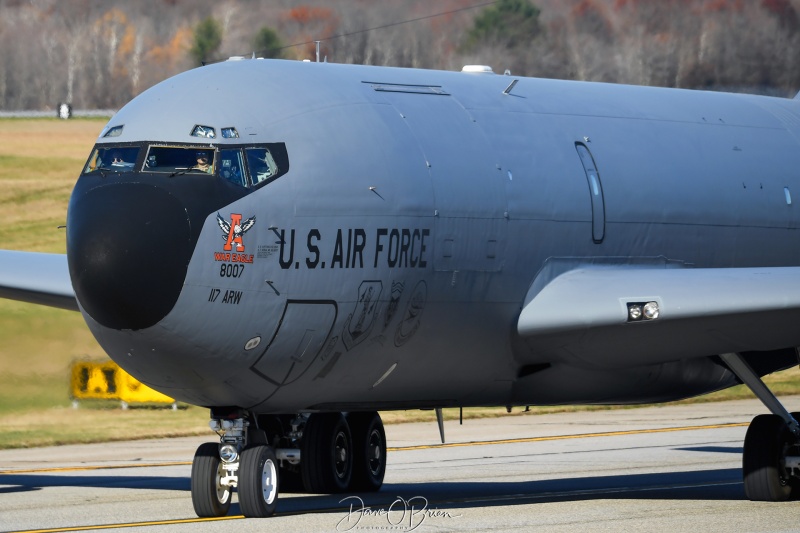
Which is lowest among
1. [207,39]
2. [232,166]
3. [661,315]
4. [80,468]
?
[80,468]

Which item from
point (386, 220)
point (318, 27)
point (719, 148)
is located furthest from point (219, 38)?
point (386, 220)

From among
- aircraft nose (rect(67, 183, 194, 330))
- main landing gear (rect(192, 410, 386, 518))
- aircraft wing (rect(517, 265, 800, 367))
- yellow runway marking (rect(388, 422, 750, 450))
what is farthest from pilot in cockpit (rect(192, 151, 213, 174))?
yellow runway marking (rect(388, 422, 750, 450))

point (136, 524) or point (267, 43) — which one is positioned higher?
point (267, 43)

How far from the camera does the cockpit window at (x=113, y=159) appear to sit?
665 inches

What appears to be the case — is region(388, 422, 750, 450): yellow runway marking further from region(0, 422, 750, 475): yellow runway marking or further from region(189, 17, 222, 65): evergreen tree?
region(189, 17, 222, 65): evergreen tree

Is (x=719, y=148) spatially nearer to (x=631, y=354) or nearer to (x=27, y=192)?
(x=631, y=354)

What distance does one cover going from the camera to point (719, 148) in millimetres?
22609

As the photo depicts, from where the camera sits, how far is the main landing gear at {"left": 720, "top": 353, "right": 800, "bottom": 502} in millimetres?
20625

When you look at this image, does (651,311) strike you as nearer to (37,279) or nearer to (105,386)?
(37,279)

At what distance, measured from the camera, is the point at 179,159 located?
1684 centimetres

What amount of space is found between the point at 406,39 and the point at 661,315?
40134mm

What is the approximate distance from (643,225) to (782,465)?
11.7ft
